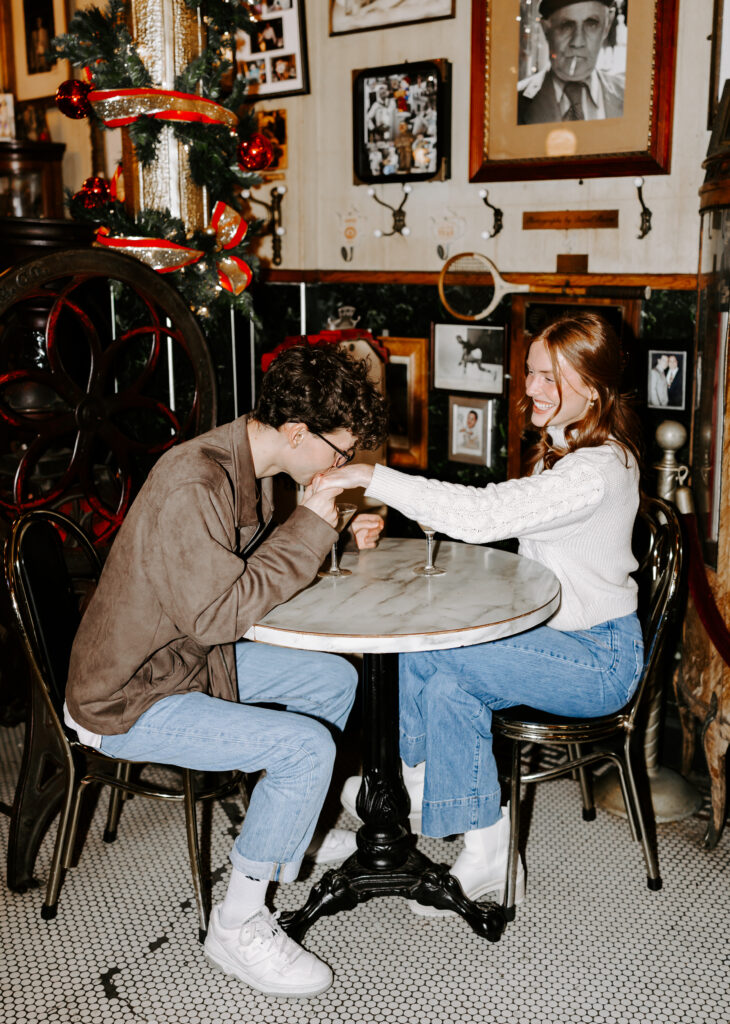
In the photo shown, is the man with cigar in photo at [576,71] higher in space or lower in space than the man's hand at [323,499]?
higher

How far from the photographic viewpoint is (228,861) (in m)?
2.59

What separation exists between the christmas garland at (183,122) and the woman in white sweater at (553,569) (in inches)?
56.7

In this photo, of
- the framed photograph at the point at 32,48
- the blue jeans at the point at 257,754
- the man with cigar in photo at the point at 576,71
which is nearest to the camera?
the blue jeans at the point at 257,754

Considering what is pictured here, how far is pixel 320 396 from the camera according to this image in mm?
2100

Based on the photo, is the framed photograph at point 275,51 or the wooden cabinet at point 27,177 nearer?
the framed photograph at point 275,51

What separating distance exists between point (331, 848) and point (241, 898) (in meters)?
0.52

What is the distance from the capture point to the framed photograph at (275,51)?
378 centimetres

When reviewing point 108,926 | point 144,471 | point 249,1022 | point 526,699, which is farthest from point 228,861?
point 144,471

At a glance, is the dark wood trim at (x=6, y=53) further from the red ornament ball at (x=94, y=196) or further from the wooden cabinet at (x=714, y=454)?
the wooden cabinet at (x=714, y=454)

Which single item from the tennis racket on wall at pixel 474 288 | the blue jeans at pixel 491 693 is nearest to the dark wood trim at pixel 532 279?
the tennis racket on wall at pixel 474 288

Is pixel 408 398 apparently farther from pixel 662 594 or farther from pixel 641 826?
pixel 641 826

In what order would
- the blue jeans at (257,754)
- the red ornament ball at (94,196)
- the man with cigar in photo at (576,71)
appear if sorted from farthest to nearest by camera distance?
the red ornament ball at (94,196)
the man with cigar in photo at (576,71)
the blue jeans at (257,754)

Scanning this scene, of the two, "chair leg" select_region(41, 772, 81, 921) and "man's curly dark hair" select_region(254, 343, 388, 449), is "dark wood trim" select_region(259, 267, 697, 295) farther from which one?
"chair leg" select_region(41, 772, 81, 921)

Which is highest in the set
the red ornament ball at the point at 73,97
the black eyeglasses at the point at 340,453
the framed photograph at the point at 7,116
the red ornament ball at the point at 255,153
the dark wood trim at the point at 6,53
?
the dark wood trim at the point at 6,53
